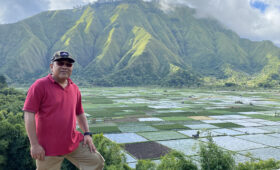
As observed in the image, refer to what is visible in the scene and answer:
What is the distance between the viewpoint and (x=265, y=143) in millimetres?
34688

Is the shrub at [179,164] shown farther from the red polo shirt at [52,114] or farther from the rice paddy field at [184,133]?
the red polo shirt at [52,114]

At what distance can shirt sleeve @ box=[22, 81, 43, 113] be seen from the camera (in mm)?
4852

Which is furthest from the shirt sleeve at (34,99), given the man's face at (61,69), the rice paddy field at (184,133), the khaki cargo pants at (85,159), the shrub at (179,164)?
the rice paddy field at (184,133)

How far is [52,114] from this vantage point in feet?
16.8

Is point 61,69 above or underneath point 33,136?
above

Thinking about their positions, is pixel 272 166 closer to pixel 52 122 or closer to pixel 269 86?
pixel 52 122

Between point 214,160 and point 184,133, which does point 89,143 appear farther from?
point 184,133

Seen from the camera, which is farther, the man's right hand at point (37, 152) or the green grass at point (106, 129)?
the green grass at point (106, 129)

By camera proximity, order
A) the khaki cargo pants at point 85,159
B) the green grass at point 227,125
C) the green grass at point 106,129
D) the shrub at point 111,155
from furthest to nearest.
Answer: the green grass at point 227,125 < the green grass at point 106,129 < the shrub at point 111,155 < the khaki cargo pants at point 85,159

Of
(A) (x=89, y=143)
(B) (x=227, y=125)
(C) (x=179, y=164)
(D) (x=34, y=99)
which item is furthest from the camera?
(B) (x=227, y=125)

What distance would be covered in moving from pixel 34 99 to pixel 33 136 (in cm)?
74

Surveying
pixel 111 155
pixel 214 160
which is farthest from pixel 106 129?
pixel 214 160

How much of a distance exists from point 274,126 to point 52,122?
165 feet

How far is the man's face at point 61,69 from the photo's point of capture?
211 inches
